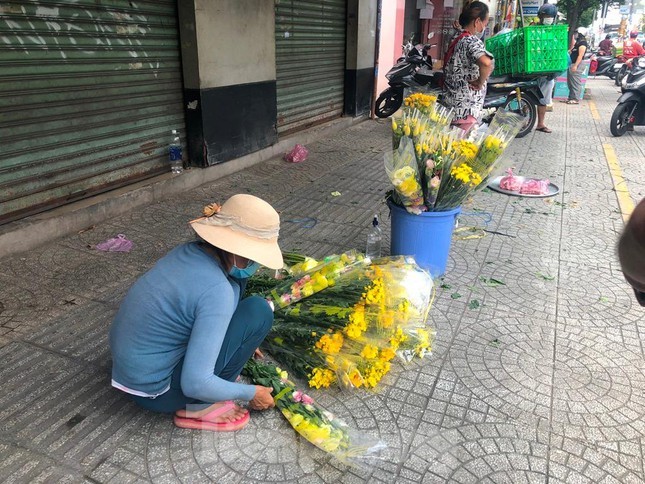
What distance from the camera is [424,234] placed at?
138 inches

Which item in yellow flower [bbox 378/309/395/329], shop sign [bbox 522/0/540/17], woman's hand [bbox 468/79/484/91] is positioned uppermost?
shop sign [bbox 522/0/540/17]

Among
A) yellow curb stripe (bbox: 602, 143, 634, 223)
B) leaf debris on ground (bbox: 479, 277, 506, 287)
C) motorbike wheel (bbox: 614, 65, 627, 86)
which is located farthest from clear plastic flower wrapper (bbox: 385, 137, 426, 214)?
motorbike wheel (bbox: 614, 65, 627, 86)

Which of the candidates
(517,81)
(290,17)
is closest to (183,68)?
(290,17)

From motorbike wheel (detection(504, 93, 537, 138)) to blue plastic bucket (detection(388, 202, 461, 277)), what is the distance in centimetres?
578

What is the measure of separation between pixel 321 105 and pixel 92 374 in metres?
6.91

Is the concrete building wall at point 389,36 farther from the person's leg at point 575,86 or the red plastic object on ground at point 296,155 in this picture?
the person's leg at point 575,86

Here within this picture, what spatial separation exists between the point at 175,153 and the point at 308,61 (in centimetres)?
350

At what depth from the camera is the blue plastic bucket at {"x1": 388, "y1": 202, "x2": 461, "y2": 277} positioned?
3477mm

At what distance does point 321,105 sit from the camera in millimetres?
8711

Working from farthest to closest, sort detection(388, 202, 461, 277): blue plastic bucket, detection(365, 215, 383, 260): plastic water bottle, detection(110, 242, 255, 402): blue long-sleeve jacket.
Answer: detection(365, 215, 383, 260): plastic water bottle, detection(388, 202, 461, 277): blue plastic bucket, detection(110, 242, 255, 402): blue long-sleeve jacket

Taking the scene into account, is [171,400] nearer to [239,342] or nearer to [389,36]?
[239,342]

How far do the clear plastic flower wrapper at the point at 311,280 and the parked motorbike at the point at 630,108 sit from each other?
7.98 metres

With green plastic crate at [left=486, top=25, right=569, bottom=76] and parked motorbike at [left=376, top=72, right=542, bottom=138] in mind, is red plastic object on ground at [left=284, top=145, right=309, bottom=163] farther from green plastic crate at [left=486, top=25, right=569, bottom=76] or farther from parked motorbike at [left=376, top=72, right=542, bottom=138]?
green plastic crate at [left=486, top=25, right=569, bottom=76]

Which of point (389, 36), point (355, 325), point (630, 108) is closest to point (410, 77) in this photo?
point (389, 36)
